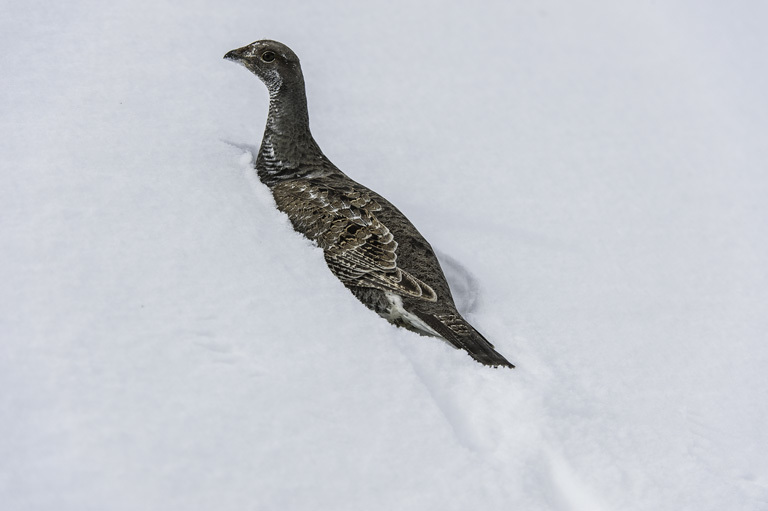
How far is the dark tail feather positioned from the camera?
429cm

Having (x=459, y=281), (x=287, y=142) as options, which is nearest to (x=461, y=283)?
(x=459, y=281)

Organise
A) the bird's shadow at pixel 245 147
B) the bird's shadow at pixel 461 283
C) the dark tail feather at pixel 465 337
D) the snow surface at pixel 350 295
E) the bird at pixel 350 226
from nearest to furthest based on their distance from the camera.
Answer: the snow surface at pixel 350 295
the dark tail feather at pixel 465 337
the bird at pixel 350 226
the bird's shadow at pixel 461 283
the bird's shadow at pixel 245 147

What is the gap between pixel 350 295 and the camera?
432 cm

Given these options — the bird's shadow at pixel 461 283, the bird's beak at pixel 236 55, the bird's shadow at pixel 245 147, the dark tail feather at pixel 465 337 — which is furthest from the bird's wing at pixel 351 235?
the bird's beak at pixel 236 55

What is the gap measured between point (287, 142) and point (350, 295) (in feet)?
4.91

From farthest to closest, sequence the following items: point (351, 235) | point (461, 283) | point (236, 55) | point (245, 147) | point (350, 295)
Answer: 1. point (245, 147)
2. point (236, 55)
3. point (461, 283)
4. point (351, 235)
5. point (350, 295)

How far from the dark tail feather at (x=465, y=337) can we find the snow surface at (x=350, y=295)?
0.32 ft

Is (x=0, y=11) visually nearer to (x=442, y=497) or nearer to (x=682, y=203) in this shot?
(x=442, y=497)

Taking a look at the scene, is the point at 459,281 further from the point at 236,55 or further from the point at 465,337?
the point at 236,55

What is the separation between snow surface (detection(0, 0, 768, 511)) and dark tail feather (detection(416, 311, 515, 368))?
10cm

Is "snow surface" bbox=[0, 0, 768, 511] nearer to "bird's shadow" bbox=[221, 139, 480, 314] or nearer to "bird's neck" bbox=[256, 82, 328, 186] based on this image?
"bird's shadow" bbox=[221, 139, 480, 314]

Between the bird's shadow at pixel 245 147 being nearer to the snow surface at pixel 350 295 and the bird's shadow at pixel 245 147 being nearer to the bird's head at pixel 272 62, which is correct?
the snow surface at pixel 350 295

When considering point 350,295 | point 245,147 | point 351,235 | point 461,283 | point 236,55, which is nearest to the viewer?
point 350,295

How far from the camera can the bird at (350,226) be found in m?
4.57
